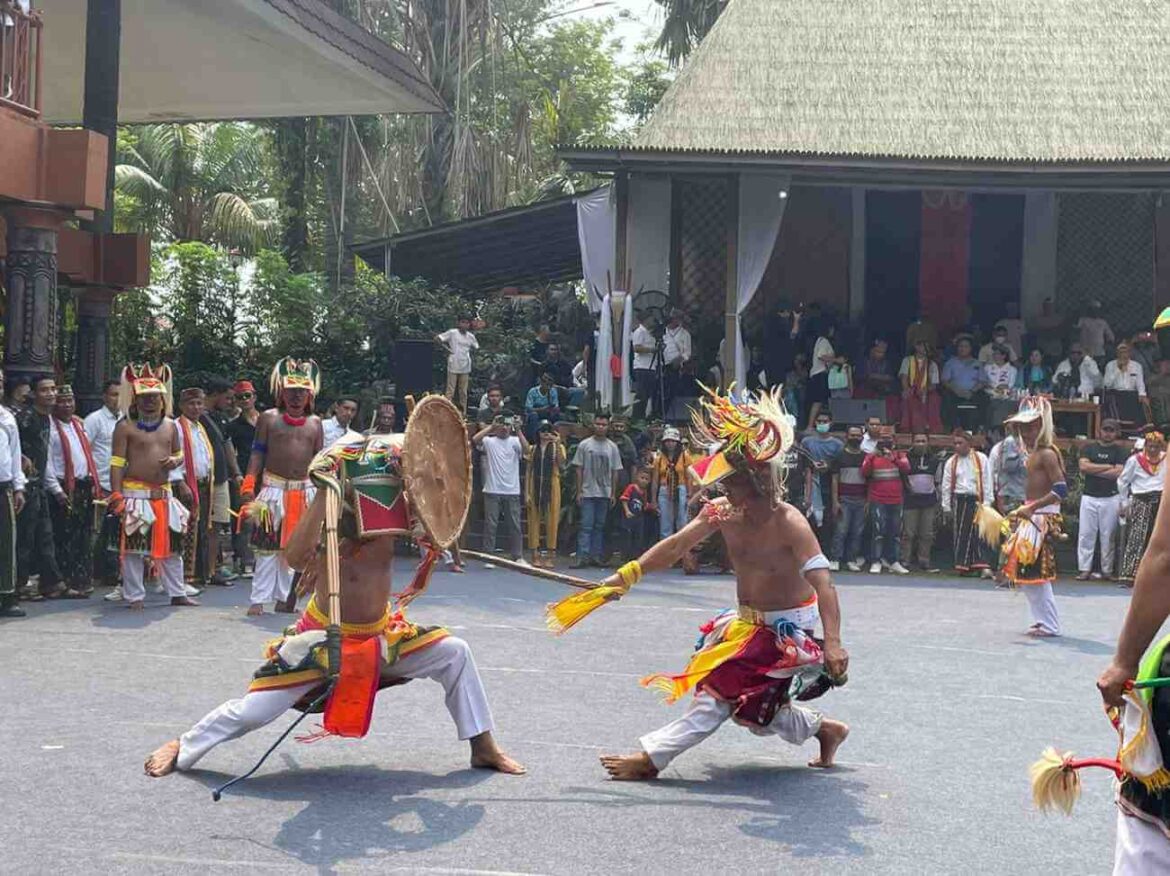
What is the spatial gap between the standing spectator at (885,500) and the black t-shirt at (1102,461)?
1945mm

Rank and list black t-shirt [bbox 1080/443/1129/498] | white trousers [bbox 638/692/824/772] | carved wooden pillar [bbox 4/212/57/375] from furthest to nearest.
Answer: black t-shirt [bbox 1080/443/1129/498]
carved wooden pillar [bbox 4/212/57/375]
white trousers [bbox 638/692/824/772]

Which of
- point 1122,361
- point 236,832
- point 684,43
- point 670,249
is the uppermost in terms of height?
point 684,43

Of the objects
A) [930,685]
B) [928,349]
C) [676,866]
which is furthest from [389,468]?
[928,349]

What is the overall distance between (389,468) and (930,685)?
14.4 ft

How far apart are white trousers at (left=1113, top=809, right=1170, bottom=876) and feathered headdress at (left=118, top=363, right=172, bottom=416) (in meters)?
9.61

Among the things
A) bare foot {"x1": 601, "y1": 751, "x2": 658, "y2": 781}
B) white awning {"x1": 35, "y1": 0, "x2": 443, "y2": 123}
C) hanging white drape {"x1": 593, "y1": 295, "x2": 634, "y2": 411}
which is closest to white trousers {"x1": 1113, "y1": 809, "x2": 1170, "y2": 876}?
bare foot {"x1": 601, "y1": 751, "x2": 658, "y2": 781}

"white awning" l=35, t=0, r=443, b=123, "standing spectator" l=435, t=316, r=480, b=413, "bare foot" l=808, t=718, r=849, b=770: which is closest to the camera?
"bare foot" l=808, t=718, r=849, b=770

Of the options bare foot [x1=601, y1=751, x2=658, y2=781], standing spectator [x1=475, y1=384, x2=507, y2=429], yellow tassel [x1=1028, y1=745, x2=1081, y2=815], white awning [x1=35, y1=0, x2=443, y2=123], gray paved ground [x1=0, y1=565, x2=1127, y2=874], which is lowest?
gray paved ground [x1=0, y1=565, x2=1127, y2=874]

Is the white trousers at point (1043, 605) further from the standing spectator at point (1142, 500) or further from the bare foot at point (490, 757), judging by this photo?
the bare foot at point (490, 757)

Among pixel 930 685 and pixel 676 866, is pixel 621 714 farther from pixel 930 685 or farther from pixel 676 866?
pixel 676 866

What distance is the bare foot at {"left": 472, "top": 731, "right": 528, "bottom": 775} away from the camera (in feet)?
23.3

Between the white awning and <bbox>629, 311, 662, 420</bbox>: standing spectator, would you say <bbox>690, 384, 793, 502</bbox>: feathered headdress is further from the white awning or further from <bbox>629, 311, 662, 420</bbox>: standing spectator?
<bbox>629, 311, 662, 420</bbox>: standing spectator

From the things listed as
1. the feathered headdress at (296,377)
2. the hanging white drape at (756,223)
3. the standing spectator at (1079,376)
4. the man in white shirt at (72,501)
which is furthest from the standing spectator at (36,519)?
the standing spectator at (1079,376)

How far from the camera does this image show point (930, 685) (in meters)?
9.91
